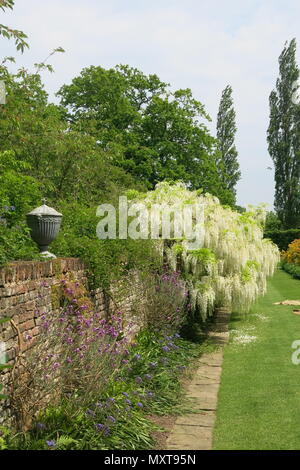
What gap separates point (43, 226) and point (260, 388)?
3391mm

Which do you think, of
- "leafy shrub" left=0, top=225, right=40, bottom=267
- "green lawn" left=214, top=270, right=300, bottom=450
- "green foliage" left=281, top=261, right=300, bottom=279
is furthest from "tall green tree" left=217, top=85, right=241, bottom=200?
"leafy shrub" left=0, top=225, right=40, bottom=267

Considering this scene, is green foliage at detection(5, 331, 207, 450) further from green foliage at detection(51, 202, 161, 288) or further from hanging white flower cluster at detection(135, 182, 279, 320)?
hanging white flower cluster at detection(135, 182, 279, 320)

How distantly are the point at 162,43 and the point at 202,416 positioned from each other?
490cm

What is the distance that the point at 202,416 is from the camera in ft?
17.3

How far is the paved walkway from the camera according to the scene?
14.9 feet

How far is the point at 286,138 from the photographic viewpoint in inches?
1412

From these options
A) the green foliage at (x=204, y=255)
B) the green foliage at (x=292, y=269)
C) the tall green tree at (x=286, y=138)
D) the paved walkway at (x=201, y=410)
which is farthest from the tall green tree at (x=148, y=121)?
the paved walkway at (x=201, y=410)

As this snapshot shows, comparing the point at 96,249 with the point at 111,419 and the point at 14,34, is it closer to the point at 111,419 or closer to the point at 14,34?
the point at 111,419

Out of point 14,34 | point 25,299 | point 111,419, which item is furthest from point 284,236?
point 25,299

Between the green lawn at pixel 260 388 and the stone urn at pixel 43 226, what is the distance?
2691 millimetres

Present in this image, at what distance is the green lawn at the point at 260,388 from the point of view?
15.3ft
